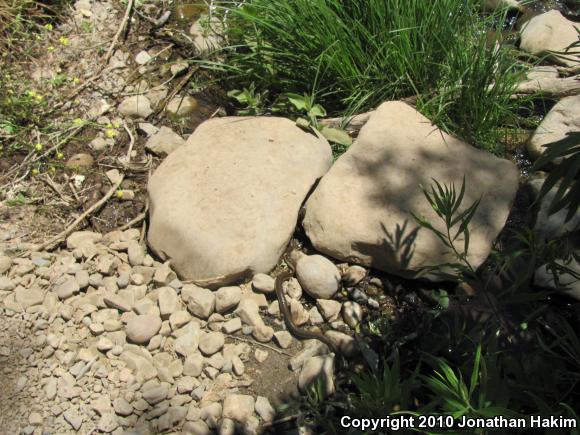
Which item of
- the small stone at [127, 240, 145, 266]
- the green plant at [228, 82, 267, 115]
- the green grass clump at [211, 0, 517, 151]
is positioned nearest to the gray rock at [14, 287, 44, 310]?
the small stone at [127, 240, 145, 266]

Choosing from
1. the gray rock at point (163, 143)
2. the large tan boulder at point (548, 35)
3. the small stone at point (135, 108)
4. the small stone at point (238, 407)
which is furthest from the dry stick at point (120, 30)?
the large tan boulder at point (548, 35)

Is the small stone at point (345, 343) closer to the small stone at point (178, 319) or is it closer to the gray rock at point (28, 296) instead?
the small stone at point (178, 319)

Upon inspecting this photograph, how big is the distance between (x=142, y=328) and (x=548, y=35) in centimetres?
301

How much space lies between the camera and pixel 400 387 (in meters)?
2.06

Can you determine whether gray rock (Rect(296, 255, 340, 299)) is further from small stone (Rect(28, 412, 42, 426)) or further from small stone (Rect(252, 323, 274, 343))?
small stone (Rect(28, 412, 42, 426))

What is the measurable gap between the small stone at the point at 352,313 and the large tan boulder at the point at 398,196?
0.71ft

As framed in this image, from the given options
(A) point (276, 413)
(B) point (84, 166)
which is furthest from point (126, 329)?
(B) point (84, 166)

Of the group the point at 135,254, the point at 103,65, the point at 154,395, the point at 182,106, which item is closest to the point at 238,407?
the point at 154,395

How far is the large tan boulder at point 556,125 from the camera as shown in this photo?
302 cm

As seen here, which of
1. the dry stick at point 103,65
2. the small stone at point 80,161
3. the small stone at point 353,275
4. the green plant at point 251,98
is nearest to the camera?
the small stone at point 353,275

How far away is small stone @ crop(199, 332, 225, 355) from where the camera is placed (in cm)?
240

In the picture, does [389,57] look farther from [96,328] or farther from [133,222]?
[96,328]

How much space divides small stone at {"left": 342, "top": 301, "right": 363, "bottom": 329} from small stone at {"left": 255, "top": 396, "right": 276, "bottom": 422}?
1.77 ft

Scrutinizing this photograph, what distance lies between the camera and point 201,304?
2.49 meters
